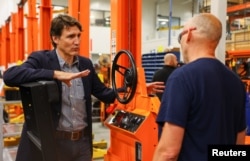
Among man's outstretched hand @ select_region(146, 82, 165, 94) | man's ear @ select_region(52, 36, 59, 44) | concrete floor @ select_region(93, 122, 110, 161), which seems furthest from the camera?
concrete floor @ select_region(93, 122, 110, 161)

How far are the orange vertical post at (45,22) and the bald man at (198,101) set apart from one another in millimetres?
5289

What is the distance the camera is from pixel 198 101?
167cm

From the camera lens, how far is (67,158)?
2379 mm

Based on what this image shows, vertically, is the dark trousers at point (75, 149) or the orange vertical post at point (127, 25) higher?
the orange vertical post at point (127, 25)

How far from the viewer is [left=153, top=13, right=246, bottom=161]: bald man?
1.66 meters

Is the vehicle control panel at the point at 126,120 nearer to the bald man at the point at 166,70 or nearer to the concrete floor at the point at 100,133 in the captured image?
the bald man at the point at 166,70

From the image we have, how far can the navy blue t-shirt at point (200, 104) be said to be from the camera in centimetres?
166

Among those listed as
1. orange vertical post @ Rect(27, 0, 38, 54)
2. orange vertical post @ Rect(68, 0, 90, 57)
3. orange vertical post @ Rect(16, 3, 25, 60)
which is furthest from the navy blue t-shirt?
orange vertical post @ Rect(16, 3, 25, 60)

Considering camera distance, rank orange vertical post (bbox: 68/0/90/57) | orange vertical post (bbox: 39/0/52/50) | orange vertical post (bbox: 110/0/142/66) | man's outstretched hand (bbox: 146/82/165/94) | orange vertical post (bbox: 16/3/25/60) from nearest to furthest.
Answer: man's outstretched hand (bbox: 146/82/165/94), orange vertical post (bbox: 110/0/142/66), orange vertical post (bbox: 68/0/90/57), orange vertical post (bbox: 39/0/52/50), orange vertical post (bbox: 16/3/25/60)

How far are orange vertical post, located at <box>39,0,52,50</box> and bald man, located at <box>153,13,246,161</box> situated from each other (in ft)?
17.4

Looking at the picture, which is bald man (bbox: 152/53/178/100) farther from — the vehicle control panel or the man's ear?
the man's ear

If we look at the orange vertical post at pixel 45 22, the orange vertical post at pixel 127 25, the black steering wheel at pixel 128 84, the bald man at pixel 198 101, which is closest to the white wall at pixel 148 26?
the orange vertical post at pixel 45 22

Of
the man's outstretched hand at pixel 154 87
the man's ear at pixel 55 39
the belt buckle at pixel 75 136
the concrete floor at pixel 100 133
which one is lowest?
the concrete floor at pixel 100 133

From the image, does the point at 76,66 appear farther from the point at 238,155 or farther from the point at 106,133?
the point at 106,133
